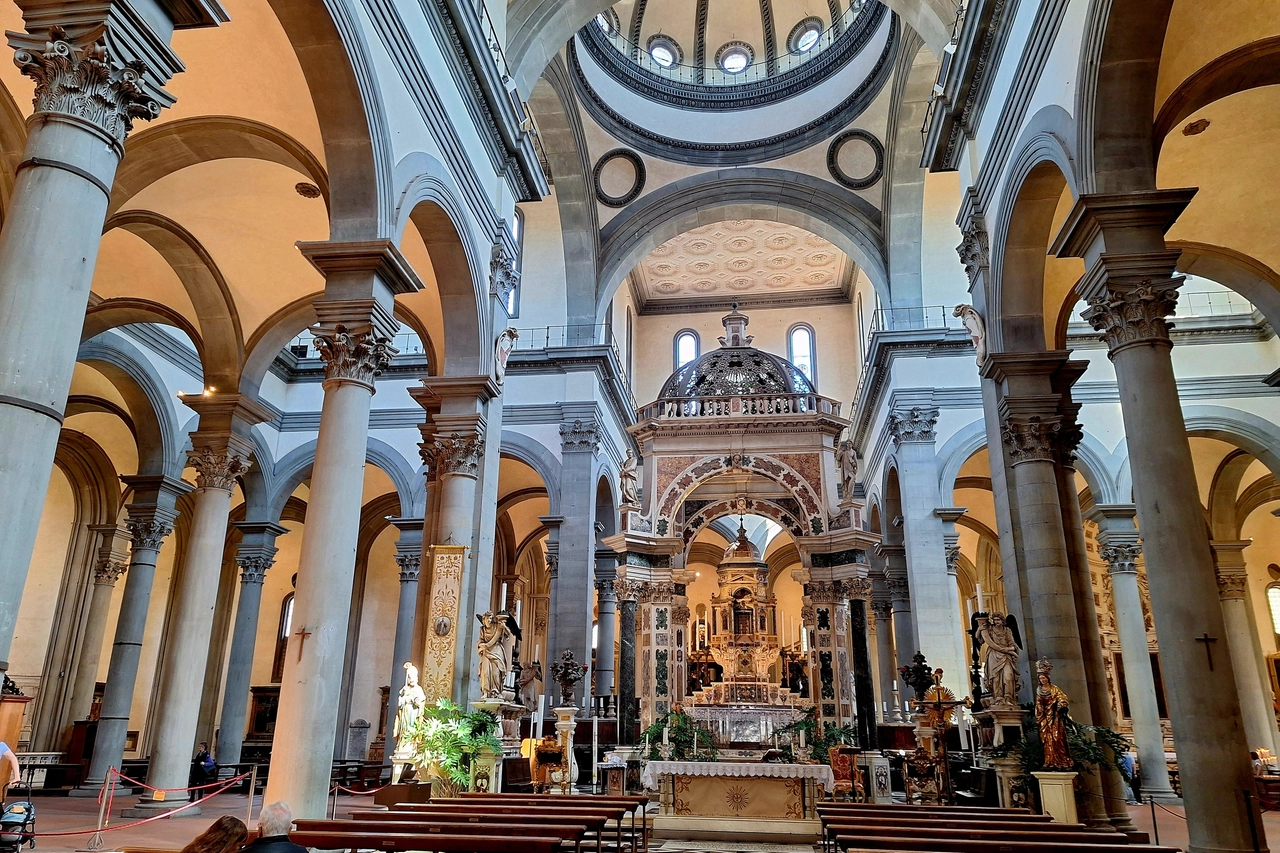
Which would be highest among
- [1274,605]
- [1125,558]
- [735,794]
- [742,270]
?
[742,270]

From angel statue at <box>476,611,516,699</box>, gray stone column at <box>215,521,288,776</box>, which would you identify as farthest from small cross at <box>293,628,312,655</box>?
gray stone column at <box>215,521,288,776</box>

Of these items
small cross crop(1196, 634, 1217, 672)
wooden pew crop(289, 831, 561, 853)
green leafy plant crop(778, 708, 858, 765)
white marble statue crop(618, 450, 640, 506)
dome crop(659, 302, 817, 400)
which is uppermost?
dome crop(659, 302, 817, 400)

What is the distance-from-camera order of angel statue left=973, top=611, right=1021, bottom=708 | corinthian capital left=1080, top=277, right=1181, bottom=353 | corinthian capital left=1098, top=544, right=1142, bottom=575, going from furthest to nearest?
1. corinthian capital left=1098, top=544, right=1142, bottom=575
2. angel statue left=973, top=611, right=1021, bottom=708
3. corinthian capital left=1080, top=277, right=1181, bottom=353

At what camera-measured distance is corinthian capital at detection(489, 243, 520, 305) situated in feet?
41.2

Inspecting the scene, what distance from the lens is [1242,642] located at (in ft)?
67.4

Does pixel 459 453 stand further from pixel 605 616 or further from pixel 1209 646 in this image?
pixel 605 616

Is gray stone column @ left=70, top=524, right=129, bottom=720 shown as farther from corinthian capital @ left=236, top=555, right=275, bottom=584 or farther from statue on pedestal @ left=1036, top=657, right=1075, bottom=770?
statue on pedestal @ left=1036, top=657, right=1075, bottom=770

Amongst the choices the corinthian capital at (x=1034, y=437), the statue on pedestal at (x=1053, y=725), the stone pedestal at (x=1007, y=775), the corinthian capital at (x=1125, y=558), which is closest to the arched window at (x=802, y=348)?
the corinthian capital at (x=1125, y=558)

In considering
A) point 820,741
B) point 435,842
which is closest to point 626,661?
point 820,741

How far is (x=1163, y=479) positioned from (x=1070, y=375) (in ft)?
12.1

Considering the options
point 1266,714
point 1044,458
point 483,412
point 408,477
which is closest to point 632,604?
point 408,477

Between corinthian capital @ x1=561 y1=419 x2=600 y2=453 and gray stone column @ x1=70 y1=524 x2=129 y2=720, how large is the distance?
9.31 meters

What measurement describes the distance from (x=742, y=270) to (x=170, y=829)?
22.7m

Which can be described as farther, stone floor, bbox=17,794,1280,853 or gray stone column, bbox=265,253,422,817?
stone floor, bbox=17,794,1280,853
